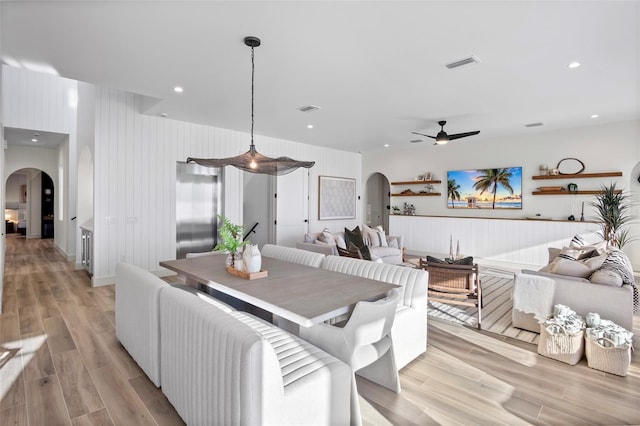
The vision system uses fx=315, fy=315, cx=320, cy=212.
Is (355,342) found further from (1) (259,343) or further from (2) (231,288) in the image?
(2) (231,288)

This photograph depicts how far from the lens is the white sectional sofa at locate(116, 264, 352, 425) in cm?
134

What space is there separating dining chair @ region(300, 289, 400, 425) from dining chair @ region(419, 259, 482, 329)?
157 cm

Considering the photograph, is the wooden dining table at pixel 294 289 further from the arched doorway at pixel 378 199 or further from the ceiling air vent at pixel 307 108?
the arched doorway at pixel 378 199

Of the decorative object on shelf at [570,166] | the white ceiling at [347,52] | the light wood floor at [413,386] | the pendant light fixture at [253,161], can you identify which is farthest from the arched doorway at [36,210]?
the decorative object on shelf at [570,166]

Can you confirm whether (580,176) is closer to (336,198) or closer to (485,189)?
(485,189)

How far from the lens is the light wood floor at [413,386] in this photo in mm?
2043

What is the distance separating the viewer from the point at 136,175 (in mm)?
5348

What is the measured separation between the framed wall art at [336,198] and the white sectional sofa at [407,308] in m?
5.39

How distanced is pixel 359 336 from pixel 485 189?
6731 mm

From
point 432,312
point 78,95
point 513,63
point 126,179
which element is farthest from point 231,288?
point 78,95

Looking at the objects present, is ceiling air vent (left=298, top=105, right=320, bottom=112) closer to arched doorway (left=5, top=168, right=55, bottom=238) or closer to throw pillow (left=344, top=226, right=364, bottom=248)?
throw pillow (left=344, top=226, right=364, bottom=248)

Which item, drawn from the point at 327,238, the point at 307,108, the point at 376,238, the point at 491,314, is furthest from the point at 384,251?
the point at 307,108

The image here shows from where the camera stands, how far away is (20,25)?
8.52 ft

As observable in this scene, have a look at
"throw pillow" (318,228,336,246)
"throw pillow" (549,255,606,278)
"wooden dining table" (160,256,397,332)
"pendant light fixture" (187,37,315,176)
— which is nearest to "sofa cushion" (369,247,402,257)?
"throw pillow" (318,228,336,246)
